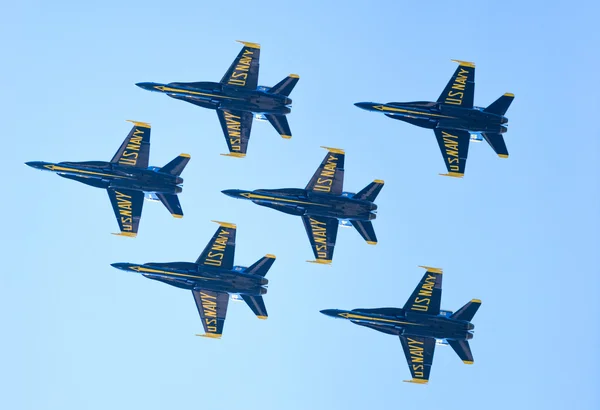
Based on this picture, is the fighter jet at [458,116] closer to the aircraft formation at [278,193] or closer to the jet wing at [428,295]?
the aircraft formation at [278,193]

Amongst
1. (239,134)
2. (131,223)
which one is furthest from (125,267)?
(239,134)

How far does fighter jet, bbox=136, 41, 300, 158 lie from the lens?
197250mm

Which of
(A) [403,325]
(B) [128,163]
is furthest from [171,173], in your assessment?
(A) [403,325]

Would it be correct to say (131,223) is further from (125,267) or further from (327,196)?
(327,196)

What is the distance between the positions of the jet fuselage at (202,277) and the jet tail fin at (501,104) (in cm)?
3512

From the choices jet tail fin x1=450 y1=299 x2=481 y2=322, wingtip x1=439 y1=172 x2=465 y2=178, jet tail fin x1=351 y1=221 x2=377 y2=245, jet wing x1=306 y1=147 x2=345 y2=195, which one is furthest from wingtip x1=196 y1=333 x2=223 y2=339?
wingtip x1=439 y1=172 x2=465 y2=178

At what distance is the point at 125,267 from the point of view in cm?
19488

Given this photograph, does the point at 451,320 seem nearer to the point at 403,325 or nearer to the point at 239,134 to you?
the point at 403,325

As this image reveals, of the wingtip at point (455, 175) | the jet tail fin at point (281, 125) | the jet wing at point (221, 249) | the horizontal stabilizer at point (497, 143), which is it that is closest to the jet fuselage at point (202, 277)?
the jet wing at point (221, 249)

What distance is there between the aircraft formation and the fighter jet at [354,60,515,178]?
0.41 ft

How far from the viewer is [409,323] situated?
194 m

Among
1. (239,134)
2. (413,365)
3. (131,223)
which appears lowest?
(413,365)

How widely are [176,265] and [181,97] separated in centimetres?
2111

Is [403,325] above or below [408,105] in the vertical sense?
below
